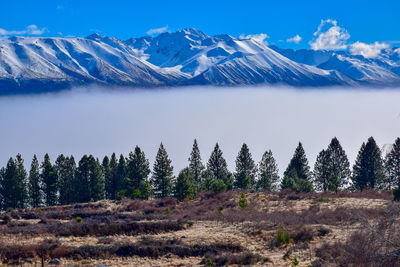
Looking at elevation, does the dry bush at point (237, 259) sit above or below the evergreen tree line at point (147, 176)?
below

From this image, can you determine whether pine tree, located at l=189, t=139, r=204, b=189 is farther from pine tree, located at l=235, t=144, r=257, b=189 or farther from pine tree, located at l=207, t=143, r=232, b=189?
pine tree, located at l=235, t=144, r=257, b=189

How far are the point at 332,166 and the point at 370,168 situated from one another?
7.21 meters

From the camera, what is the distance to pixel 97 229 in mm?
31125

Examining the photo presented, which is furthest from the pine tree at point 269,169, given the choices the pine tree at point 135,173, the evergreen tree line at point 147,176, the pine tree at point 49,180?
the pine tree at point 49,180

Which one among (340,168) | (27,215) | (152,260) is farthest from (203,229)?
(340,168)

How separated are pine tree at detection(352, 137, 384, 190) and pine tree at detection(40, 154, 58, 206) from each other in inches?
2458

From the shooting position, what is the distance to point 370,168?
236 ft

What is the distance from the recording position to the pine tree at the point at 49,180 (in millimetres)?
73562

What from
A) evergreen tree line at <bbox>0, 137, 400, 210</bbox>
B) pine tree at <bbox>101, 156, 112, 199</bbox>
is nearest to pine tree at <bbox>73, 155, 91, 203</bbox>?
evergreen tree line at <bbox>0, 137, 400, 210</bbox>

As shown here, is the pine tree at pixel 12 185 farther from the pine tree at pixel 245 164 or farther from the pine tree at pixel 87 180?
the pine tree at pixel 245 164

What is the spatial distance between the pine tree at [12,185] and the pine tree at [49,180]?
3.98 m

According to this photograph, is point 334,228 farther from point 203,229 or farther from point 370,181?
point 370,181

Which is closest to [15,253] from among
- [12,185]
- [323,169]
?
[12,185]

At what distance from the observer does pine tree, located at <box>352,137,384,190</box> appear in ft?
234
